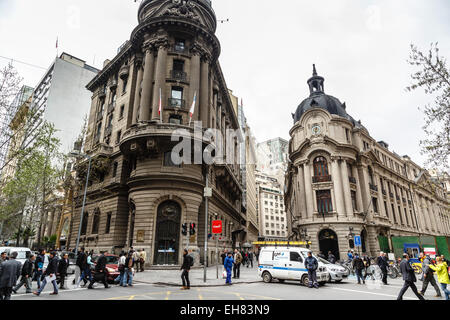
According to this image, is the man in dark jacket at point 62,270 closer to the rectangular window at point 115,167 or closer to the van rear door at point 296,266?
the van rear door at point 296,266

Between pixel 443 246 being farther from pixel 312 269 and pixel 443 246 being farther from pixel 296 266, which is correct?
pixel 312 269

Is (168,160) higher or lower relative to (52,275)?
higher

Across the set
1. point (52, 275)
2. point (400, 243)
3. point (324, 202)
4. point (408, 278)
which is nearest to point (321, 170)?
point (324, 202)

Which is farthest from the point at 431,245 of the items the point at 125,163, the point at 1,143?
the point at 1,143

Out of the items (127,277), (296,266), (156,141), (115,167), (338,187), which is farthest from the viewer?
(338,187)

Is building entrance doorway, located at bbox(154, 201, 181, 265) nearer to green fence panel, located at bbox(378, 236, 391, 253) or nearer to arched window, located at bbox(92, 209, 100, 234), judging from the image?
arched window, located at bbox(92, 209, 100, 234)

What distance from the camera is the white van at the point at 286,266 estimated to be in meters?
15.6

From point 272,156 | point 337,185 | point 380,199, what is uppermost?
point 272,156

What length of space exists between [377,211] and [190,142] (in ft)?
114

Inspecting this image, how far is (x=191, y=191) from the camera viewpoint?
25.7 meters

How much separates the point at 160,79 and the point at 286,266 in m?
22.0

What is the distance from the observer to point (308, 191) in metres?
40.1

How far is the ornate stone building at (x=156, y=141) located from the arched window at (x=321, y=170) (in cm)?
1384
